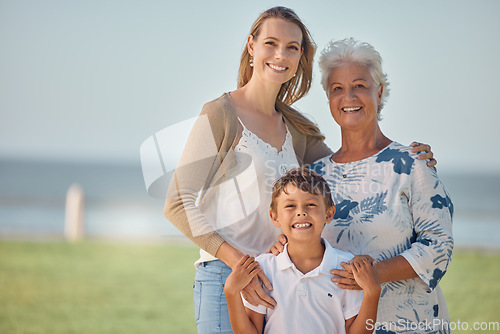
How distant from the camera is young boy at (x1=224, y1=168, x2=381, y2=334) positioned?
89.1 inches

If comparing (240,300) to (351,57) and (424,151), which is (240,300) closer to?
(424,151)

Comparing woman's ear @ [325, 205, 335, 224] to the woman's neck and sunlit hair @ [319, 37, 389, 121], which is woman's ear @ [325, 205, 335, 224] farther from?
sunlit hair @ [319, 37, 389, 121]

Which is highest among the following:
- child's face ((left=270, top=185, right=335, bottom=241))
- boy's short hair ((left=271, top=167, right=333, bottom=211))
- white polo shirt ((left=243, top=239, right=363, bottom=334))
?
boy's short hair ((left=271, top=167, right=333, bottom=211))

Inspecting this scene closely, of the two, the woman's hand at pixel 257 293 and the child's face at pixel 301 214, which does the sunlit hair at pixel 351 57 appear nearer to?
the child's face at pixel 301 214

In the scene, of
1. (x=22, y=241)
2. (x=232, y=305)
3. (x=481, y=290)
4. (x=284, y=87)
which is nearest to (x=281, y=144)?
(x=284, y=87)

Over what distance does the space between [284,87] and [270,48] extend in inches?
15.2

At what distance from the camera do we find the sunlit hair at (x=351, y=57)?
9.08 feet

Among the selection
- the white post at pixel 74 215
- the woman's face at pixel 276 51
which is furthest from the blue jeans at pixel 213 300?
the white post at pixel 74 215

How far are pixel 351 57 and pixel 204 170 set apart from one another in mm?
974

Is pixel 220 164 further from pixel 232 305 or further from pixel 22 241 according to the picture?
pixel 22 241

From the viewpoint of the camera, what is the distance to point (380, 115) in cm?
297

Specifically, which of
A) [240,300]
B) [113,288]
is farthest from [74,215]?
[240,300]

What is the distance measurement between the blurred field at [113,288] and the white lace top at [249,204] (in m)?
3.84

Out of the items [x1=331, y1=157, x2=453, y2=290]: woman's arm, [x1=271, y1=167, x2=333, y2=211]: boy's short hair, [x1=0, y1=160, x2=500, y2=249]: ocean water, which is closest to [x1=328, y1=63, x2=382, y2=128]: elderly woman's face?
[x1=331, y1=157, x2=453, y2=290]: woman's arm
